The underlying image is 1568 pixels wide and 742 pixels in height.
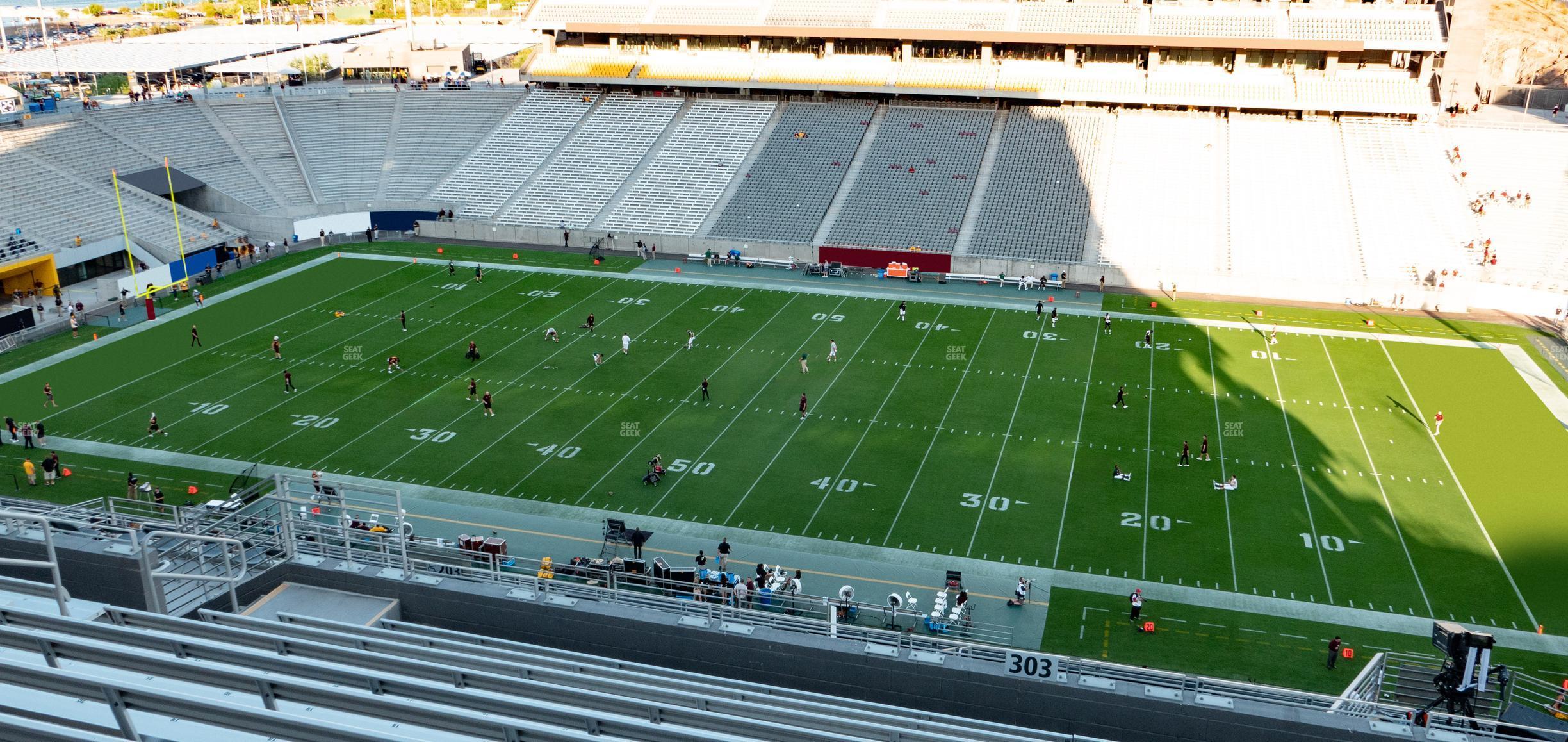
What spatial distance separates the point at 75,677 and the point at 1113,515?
24.6 m

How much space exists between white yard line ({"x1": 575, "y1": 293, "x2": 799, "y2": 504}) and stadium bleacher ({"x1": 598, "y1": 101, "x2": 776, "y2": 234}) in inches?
458

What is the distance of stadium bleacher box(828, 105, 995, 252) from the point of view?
174 ft

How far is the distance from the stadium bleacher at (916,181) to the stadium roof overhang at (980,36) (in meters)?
4.30

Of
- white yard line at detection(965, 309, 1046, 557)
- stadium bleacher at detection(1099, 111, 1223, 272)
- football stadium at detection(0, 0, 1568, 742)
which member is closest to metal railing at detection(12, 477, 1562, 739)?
football stadium at detection(0, 0, 1568, 742)

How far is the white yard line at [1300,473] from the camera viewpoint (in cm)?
2517

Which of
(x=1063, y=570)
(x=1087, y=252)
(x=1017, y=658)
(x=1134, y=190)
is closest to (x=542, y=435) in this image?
(x=1063, y=570)

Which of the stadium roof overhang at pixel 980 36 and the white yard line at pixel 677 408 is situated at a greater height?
the stadium roof overhang at pixel 980 36

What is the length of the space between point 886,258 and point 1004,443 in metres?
20.7

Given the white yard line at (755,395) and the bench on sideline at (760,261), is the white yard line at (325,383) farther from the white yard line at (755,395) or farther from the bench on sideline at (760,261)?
the bench on sideline at (760,261)

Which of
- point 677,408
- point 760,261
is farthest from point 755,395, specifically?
point 760,261

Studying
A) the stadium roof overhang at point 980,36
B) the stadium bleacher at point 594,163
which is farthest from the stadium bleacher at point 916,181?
the stadium bleacher at point 594,163

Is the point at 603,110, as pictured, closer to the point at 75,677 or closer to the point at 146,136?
the point at 146,136

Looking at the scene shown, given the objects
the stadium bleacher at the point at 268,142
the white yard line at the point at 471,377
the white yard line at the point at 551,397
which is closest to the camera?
the white yard line at the point at 551,397

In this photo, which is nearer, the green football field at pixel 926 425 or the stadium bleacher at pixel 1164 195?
the green football field at pixel 926 425
